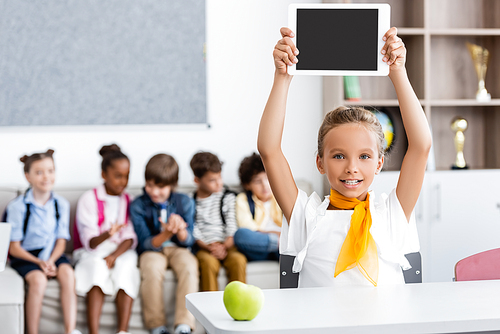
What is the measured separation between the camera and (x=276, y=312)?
2.98 feet

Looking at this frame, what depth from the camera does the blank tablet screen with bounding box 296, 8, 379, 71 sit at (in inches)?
47.9

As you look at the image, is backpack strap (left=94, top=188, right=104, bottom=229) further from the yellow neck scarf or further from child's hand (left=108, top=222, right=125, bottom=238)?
the yellow neck scarf

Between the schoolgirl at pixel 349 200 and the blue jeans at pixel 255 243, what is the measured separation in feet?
4.32

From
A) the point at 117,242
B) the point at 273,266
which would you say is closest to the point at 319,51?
Answer: the point at 273,266

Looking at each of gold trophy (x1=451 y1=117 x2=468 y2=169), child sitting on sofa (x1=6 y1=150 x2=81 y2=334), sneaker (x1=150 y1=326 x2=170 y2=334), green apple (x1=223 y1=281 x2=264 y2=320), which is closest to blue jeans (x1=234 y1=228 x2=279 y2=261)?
sneaker (x1=150 y1=326 x2=170 y2=334)

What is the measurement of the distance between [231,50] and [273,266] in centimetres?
135

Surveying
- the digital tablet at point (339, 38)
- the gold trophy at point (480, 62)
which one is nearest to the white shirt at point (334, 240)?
the digital tablet at point (339, 38)

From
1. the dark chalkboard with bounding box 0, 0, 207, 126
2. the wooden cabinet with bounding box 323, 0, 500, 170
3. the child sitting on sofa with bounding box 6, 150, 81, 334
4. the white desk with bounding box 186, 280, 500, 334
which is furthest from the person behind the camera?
the wooden cabinet with bounding box 323, 0, 500, 170

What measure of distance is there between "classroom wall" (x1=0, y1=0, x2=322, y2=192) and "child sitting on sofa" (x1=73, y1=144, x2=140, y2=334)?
10.2 inches

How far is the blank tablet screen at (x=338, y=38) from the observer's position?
122 cm

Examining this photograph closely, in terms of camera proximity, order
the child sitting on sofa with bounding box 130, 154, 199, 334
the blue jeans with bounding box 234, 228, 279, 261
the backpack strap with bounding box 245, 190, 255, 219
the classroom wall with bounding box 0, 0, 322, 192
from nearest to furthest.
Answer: the child sitting on sofa with bounding box 130, 154, 199, 334
the blue jeans with bounding box 234, 228, 279, 261
the backpack strap with bounding box 245, 190, 255, 219
the classroom wall with bounding box 0, 0, 322, 192

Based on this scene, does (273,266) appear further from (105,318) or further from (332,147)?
(332,147)

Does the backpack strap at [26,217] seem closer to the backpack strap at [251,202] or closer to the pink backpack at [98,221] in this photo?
the pink backpack at [98,221]

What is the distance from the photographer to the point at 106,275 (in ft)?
8.07
